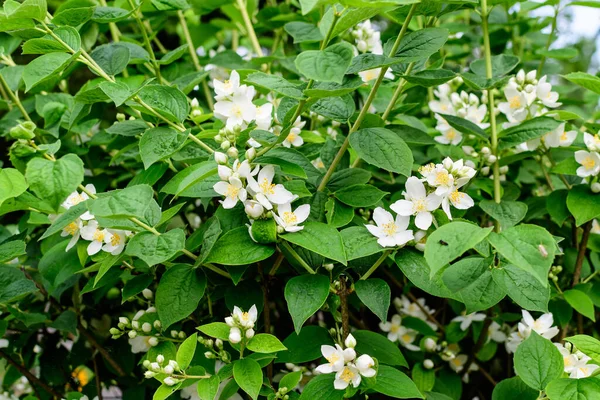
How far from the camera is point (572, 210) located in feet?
5.16

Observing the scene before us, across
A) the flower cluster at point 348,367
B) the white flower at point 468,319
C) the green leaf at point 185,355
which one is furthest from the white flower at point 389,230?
the white flower at point 468,319

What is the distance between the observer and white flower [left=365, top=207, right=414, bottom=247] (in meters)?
1.27

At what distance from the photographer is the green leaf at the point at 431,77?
132cm

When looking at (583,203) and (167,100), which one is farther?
(583,203)

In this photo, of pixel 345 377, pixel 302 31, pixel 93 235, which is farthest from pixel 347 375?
pixel 302 31

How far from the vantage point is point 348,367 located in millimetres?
1268

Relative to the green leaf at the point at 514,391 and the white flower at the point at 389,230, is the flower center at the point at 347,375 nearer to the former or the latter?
the white flower at the point at 389,230

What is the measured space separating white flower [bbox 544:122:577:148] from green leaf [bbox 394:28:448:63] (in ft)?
1.91

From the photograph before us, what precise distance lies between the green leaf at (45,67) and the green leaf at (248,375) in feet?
2.34

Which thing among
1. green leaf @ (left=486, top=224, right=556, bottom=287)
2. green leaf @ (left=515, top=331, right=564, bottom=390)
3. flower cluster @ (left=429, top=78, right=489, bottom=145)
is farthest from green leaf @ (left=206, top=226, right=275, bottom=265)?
flower cluster @ (left=429, top=78, right=489, bottom=145)

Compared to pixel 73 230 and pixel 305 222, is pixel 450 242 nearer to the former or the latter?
pixel 305 222

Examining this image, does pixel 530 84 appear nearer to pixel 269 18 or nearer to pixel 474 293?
pixel 474 293

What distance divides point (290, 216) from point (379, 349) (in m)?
0.42

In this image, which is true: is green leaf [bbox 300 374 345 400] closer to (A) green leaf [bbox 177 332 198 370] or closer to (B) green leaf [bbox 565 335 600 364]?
(A) green leaf [bbox 177 332 198 370]
